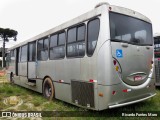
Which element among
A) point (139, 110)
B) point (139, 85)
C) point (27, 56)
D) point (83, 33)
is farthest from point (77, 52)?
point (27, 56)

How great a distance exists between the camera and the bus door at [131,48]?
4746mm

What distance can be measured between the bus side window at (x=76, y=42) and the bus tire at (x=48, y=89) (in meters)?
1.82

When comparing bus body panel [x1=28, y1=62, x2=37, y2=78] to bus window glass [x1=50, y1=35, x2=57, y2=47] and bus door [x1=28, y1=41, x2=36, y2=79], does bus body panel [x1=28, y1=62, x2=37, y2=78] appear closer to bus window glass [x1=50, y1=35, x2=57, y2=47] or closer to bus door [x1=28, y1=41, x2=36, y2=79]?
bus door [x1=28, y1=41, x2=36, y2=79]

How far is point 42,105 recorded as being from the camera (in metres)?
6.71

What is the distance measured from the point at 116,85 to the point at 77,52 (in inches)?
64.0

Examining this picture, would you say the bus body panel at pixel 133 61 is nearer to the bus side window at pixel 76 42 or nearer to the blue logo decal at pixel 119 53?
the blue logo decal at pixel 119 53

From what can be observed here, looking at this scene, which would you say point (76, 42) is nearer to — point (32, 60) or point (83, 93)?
point (83, 93)

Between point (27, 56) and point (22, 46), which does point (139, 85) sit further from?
point (22, 46)

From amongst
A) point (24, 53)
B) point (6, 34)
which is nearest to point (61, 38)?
point (24, 53)

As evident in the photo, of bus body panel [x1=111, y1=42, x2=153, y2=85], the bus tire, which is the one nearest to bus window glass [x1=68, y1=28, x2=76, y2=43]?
bus body panel [x1=111, y1=42, x2=153, y2=85]

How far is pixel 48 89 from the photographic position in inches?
297

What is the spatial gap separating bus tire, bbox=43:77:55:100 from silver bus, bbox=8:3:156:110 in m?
0.11

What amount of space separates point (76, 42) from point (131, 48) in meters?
1.65

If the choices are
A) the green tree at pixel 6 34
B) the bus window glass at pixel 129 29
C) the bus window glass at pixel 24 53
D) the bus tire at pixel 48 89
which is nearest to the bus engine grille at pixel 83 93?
the bus window glass at pixel 129 29
